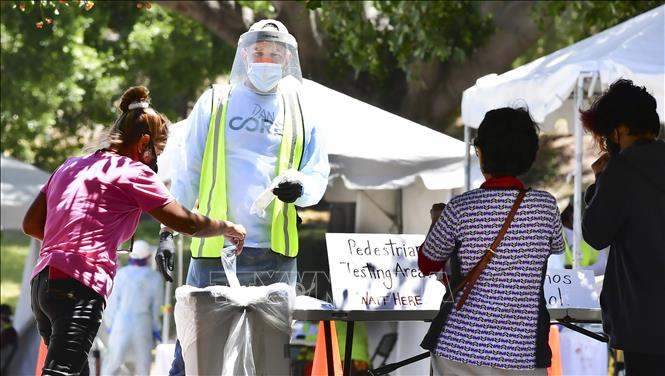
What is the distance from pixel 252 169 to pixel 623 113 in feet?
5.55

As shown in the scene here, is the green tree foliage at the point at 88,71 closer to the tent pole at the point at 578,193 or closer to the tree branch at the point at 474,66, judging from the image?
the tree branch at the point at 474,66

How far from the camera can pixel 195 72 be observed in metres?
21.9

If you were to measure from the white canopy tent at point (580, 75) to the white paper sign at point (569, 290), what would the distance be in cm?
192

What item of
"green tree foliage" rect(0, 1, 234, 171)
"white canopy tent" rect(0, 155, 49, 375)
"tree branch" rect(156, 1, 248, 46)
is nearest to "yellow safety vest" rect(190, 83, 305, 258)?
"white canopy tent" rect(0, 155, 49, 375)

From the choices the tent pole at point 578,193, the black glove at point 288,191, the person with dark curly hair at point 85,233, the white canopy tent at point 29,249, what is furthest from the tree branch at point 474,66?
the person with dark curly hair at point 85,233

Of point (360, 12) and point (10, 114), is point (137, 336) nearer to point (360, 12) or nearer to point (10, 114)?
point (360, 12)

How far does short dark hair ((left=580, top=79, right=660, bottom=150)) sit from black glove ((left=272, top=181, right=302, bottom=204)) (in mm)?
1233

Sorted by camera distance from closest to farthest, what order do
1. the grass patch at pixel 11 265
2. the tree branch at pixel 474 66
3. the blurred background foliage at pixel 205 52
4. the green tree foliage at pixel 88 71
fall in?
the blurred background foliage at pixel 205 52 → the tree branch at pixel 474 66 → the green tree foliage at pixel 88 71 → the grass patch at pixel 11 265

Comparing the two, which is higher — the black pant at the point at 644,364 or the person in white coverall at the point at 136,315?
the person in white coverall at the point at 136,315

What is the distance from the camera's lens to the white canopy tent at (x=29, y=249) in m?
12.7

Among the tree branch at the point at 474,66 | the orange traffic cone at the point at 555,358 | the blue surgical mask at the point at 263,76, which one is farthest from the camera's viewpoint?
the tree branch at the point at 474,66

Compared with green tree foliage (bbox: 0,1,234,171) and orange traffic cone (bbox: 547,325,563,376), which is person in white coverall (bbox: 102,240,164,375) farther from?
green tree foliage (bbox: 0,1,234,171)

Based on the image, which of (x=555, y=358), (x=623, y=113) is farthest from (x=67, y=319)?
(x=555, y=358)

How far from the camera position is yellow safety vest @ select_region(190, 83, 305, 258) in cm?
523
